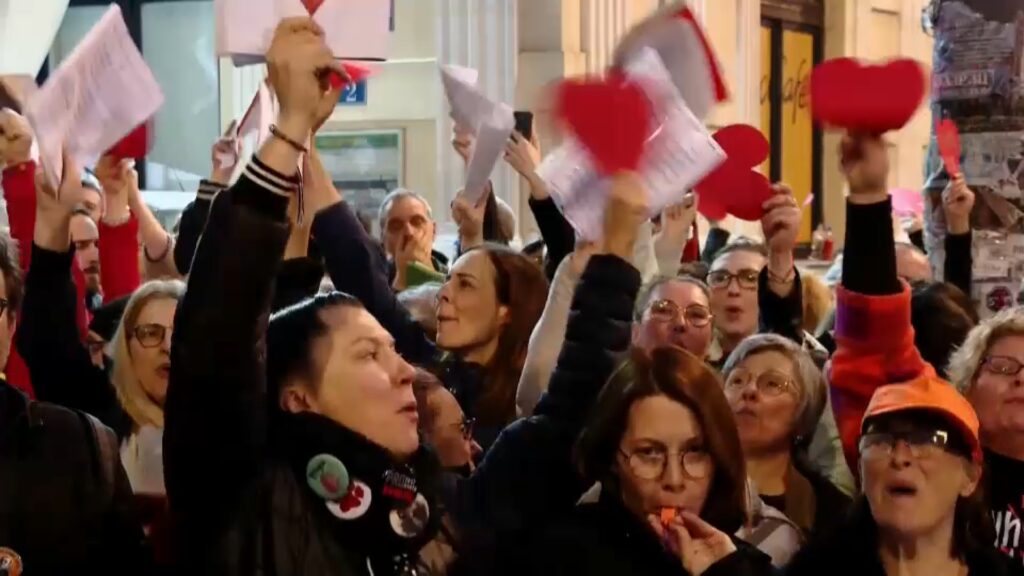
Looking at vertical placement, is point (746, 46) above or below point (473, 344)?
above

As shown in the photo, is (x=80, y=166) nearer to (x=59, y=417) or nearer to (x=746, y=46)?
(x=59, y=417)

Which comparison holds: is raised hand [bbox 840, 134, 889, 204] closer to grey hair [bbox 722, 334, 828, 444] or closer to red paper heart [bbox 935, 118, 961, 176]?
grey hair [bbox 722, 334, 828, 444]

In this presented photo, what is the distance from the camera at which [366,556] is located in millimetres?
1957

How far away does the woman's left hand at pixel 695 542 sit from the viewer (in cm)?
213

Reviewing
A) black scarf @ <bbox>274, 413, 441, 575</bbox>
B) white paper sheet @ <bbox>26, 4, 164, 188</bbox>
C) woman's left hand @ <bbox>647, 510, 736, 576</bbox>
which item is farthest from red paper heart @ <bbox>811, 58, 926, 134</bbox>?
white paper sheet @ <bbox>26, 4, 164, 188</bbox>

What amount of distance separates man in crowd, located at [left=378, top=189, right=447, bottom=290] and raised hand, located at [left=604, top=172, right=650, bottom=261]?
7.62 ft

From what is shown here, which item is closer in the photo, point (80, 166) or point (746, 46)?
point (80, 166)

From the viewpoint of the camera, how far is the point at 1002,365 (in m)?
2.74

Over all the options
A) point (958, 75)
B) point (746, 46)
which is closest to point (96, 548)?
point (958, 75)

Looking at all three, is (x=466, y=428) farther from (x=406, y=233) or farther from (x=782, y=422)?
(x=406, y=233)

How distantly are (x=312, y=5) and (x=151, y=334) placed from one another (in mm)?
764

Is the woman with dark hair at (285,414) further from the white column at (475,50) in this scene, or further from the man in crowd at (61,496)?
the white column at (475,50)

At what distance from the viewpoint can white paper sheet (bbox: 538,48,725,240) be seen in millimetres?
2467

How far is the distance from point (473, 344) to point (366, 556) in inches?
55.1
